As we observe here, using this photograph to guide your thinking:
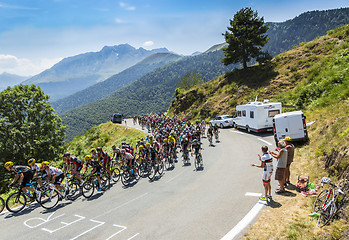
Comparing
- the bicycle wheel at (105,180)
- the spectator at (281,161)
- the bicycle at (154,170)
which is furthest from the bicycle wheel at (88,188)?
the spectator at (281,161)

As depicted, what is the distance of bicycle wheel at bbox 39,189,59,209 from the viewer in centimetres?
1012

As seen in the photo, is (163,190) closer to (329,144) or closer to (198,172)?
(198,172)

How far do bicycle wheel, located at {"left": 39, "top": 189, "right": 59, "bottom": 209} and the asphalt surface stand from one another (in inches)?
10.0

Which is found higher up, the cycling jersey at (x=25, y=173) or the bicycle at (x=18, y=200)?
the cycling jersey at (x=25, y=173)

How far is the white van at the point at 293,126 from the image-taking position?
1381 centimetres

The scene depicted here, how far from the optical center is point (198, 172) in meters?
12.9

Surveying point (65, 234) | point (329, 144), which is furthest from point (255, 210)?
point (65, 234)

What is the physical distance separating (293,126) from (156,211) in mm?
10698

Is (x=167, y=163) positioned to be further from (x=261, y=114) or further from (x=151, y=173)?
(x=261, y=114)

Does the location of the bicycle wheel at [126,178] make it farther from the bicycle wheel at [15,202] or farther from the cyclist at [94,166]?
the bicycle wheel at [15,202]

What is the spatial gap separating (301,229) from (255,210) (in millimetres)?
1682

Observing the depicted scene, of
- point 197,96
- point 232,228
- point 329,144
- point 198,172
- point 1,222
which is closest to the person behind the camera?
point 232,228

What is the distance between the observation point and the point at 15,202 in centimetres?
983

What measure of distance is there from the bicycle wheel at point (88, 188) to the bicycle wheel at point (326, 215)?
9.83 metres
